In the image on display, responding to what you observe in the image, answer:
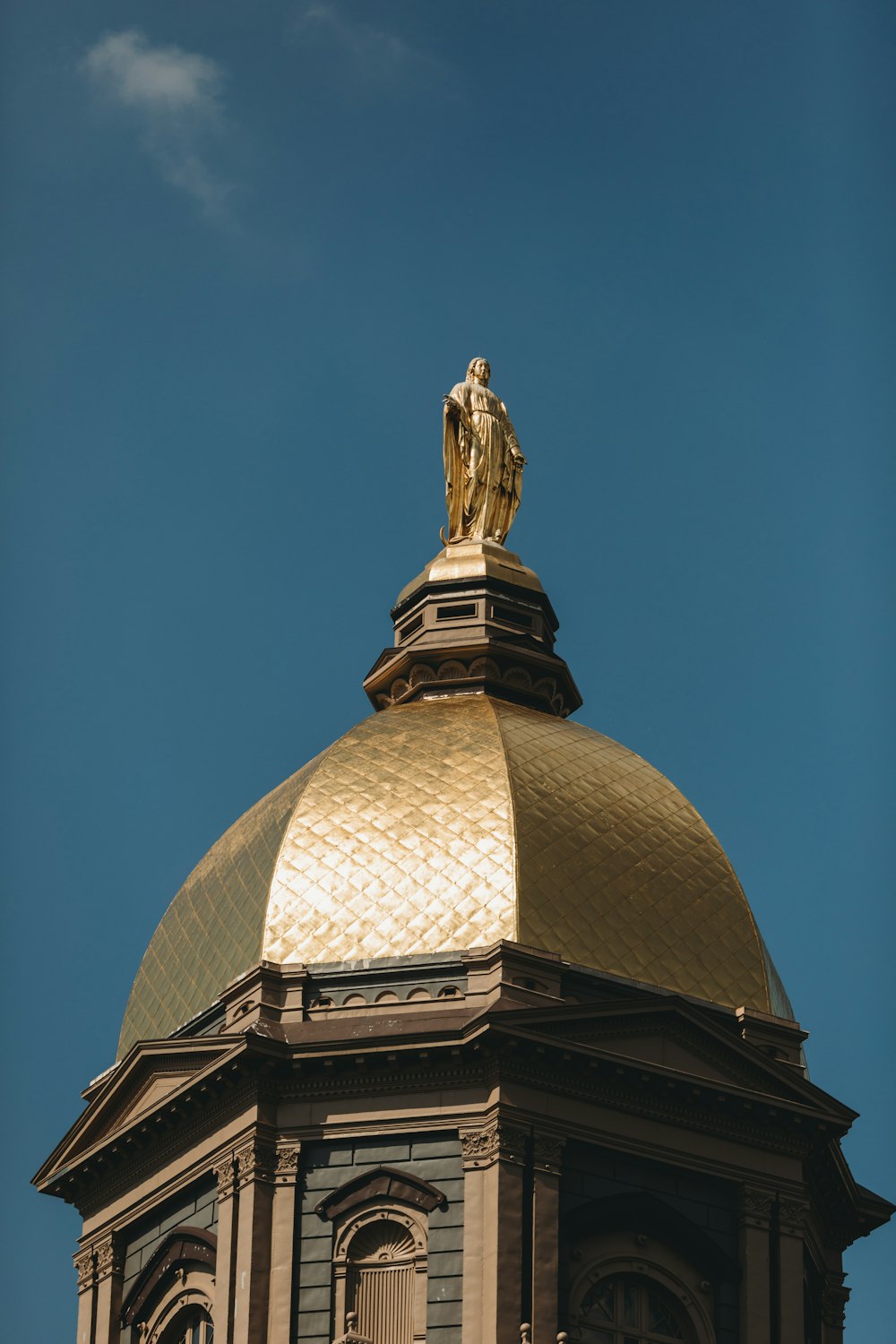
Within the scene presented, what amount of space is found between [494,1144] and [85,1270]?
936 centimetres

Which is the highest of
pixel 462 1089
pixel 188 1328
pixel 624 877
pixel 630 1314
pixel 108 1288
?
pixel 624 877

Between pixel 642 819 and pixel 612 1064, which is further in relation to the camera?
pixel 642 819

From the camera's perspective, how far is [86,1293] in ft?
245

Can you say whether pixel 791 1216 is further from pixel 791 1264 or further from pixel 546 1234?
pixel 546 1234

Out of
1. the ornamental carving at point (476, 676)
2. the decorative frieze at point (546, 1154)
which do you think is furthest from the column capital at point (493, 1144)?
the ornamental carving at point (476, 676)

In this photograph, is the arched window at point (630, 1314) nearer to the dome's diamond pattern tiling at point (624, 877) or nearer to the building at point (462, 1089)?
the building at point (462, 1089)

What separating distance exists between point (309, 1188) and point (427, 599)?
15.8 m

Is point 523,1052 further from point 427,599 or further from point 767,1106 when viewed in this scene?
point 427,599

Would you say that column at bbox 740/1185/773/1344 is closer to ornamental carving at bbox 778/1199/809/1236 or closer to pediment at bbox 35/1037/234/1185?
ornamental carving at bbox 778/1199/809/1236


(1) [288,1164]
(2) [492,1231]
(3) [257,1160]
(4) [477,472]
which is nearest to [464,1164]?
(2) [492,1231]

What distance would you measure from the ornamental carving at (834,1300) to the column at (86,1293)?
1314cm

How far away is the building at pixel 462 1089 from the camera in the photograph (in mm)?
69875

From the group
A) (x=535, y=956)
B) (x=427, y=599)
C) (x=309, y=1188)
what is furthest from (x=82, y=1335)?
(x=427, y=599)

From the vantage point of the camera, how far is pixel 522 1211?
69250 mm
